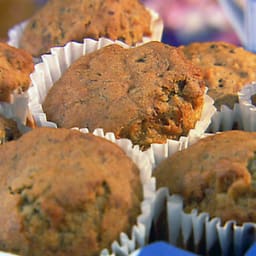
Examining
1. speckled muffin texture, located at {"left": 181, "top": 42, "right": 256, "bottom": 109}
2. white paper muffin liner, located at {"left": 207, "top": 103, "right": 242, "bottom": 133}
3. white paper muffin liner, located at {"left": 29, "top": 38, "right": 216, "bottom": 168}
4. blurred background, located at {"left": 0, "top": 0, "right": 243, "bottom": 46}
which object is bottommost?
blurred background, located at {"left": 0, "top": 0, "right": 243, "bottom": 46}

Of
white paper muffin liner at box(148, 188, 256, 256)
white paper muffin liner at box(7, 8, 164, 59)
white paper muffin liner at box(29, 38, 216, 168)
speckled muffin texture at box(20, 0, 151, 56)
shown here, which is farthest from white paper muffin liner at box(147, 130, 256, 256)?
white paper muffin liner at box(7, 8, 164, 59)

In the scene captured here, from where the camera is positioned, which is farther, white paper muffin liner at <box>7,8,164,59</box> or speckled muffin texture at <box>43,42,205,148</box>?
white paper muffin liner at <box>7,8,164,59</box>

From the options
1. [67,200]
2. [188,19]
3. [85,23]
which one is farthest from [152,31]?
[67,200]

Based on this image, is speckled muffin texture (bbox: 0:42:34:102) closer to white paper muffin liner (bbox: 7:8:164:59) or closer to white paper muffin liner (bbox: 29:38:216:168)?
white paper muffin liner (bbox: 29:38:216:168)

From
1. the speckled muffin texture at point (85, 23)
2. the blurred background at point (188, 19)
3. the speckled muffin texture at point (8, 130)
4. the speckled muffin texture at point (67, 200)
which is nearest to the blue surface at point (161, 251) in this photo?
the speckled muffin texture at point (67, 200)

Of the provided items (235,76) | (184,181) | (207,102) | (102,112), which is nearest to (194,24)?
(235,76)

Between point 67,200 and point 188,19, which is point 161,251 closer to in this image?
point 67,200
